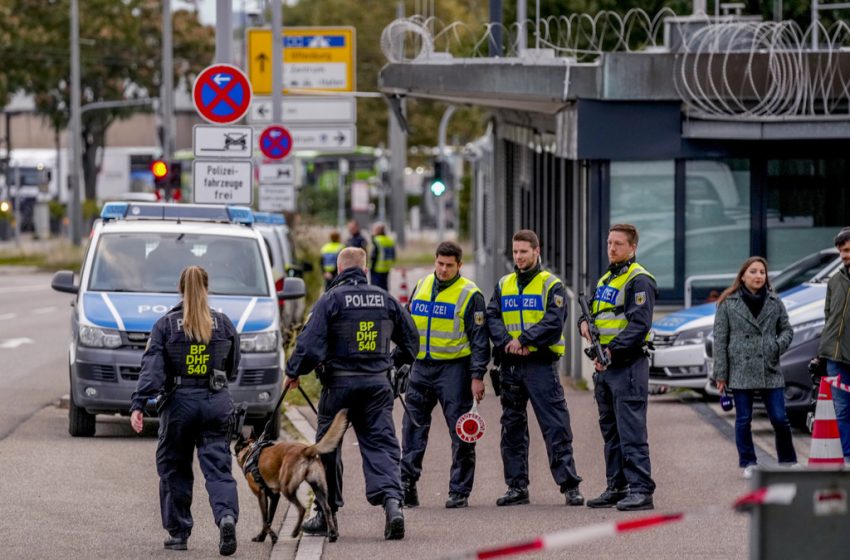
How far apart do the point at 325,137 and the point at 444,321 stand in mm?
15986

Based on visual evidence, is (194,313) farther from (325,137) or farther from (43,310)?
(43,310)

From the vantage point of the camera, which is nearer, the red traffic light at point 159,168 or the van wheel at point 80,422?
the van wheel at point 80,422

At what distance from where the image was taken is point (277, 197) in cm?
2433

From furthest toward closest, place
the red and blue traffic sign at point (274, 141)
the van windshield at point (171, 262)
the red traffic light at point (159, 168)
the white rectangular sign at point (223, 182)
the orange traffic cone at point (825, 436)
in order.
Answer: the red traffic light at point (159, 168) → the red and blue traffic sign at point (274, 141) → the white rectangular sign at point (223, 182) → the van windshield at point (171, 262) → the orange traffic cone at point (825, 436)

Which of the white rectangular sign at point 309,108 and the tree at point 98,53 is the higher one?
the tree at point 98,53

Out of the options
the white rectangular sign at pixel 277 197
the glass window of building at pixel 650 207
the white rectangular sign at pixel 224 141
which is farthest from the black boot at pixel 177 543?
the white rectangular sign at pixel 277 197

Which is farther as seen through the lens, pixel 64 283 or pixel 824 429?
pixel 64 283

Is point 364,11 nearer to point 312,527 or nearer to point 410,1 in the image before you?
point 410,1

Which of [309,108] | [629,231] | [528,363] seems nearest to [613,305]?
[629,231]

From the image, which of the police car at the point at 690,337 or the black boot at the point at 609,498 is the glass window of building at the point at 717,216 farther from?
the black boot at the point at 609,498

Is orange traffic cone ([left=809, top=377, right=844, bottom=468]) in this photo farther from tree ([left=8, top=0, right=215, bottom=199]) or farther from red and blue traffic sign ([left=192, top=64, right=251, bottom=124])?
tree ([left=8, top=0, right=215, bottom=199])

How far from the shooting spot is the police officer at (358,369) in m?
10.0

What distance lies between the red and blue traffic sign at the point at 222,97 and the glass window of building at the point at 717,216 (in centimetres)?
490

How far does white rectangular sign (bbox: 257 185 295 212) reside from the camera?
24.2 m
